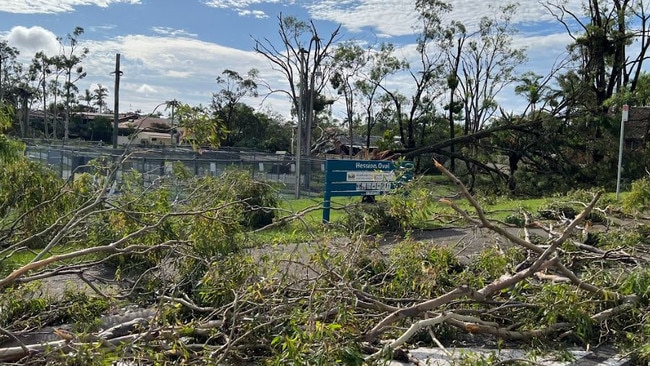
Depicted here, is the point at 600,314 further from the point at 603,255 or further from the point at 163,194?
the point at 163,194

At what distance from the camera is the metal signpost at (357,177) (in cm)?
1107

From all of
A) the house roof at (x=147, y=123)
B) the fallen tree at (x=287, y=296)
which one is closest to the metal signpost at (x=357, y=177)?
the house roof at (x=147, y=123)

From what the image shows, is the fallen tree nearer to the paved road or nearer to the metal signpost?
the paved road

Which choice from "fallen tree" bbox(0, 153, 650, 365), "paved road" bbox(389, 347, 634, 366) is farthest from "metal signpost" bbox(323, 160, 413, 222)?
"paved road" bbox(389, 347, 634, 366)

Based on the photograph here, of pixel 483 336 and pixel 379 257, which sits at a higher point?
pixel 379 257

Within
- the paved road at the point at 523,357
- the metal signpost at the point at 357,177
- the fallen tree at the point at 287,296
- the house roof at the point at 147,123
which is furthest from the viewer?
the metal signpost at the point at 357,177

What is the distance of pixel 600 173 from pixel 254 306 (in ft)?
63.3

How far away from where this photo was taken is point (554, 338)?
4.64m

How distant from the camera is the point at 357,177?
37.5ft

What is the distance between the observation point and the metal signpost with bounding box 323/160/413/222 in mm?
11070

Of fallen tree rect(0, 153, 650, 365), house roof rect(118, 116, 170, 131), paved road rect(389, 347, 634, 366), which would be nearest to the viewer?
fallen tree rect(0, 153, 650, 365)

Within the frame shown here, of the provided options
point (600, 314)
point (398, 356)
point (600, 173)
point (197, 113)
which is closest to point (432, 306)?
point (398, 356)

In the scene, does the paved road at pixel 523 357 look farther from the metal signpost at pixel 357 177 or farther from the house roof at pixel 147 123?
the metal signpost at pixel 357 177

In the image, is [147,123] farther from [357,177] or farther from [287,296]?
[357,177]
